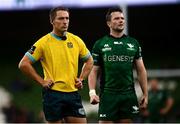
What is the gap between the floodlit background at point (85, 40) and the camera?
16188mm

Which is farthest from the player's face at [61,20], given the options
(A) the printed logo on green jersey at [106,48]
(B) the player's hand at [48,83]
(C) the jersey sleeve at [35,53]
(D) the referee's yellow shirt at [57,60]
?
(A) the printed logo on green jersey at [106,48]

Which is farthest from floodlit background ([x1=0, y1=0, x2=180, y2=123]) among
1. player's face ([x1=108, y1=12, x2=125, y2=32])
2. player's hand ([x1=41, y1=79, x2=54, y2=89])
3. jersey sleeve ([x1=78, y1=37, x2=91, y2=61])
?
player's hand ([x1=41, y1=79, x2=54, y2=89])

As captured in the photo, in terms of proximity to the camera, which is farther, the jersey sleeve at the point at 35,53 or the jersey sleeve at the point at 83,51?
the jersey sleeve at the point at 83,51

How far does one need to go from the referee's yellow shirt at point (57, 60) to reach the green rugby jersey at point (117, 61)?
2.16ft

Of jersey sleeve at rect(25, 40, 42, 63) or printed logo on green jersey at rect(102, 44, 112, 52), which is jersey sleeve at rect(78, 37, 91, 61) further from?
jersey sleeve at rect(25, 40, 42, 63)

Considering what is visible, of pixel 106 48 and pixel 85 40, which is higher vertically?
pixel 106 48

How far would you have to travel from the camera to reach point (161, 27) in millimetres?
16750

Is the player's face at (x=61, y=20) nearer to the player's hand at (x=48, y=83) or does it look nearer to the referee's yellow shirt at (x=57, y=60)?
the referee's yellow shirt at (x=57, y=60)

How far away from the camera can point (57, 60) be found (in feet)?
25.1

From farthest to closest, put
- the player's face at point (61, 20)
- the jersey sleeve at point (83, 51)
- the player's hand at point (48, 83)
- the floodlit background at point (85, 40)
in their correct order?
the floodlit background at point (85, 40) < the jersey sleeve at point (83, 51) < the player's face at point (61, 20) < the player's hand at point (48, 83)

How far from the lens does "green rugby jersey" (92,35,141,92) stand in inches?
324

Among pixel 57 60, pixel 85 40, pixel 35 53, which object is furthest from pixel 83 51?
pixel 85 40

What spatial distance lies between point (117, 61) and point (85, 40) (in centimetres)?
880

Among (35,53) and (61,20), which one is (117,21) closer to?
(61,20)
